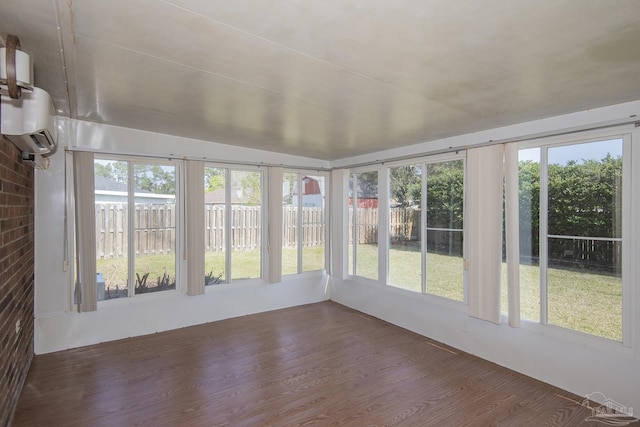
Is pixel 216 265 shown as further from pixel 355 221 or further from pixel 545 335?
pixel 545 335

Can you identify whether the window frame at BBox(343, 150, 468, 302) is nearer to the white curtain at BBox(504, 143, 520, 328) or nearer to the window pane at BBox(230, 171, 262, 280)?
the white curtain at BBox(504, 143, 520, 328)

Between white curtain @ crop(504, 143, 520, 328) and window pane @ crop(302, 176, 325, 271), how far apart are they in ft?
10.0

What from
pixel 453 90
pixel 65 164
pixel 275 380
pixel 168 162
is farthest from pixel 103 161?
pixel 453 90

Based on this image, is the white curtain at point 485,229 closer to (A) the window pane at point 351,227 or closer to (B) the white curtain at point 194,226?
(A) the window pane at point 351,227

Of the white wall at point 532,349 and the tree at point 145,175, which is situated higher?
the tree at point 145,175

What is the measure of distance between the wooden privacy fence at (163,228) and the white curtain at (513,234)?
3.14 m

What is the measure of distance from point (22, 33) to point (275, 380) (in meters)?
2.97

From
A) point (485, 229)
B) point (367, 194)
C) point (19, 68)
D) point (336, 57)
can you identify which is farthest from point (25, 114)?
point (367, 194)

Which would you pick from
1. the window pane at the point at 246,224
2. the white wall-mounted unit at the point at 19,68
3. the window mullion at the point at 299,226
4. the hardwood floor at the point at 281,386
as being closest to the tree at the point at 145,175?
the window pane at the point at 246,224

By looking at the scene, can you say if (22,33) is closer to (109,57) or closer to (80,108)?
(109,57)

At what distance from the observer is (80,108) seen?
308 centimetres

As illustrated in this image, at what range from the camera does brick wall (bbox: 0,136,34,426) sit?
2.08 m

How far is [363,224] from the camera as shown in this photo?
16.4ft

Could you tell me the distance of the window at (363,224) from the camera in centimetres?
484
